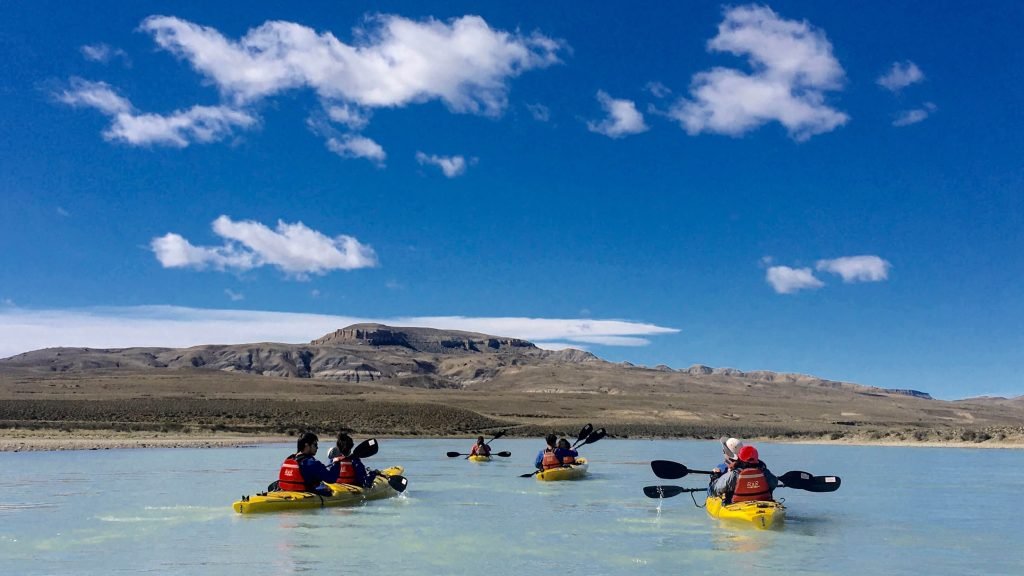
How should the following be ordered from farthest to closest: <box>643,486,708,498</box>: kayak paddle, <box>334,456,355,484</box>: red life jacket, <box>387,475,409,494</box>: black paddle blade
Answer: <box>387,475,409,494</box>: black paddle blade → <box>334,456,355,484</box>: red life jacket → <box>643,486,708,498</box>: kayak paddle

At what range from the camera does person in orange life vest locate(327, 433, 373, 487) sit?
73.0 feet

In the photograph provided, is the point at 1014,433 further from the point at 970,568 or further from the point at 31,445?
the point at 31,445

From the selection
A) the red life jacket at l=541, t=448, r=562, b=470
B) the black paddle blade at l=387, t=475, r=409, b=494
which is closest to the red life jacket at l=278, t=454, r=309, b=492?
the black paddle blade at l=387, t=475, r=409, b=494

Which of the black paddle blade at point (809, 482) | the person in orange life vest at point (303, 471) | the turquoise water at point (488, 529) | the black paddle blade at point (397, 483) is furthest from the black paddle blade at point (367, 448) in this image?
the black paddle blade at point (809, 482)

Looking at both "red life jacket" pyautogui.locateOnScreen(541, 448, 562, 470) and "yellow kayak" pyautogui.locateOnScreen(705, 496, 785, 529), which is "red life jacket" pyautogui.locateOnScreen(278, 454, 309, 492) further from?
"red life jacket" pyautogui.locateOnScreen(541, 448, 562, 470)

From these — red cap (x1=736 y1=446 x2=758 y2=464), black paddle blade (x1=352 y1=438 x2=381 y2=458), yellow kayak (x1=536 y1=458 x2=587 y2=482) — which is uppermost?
red cap (x1=736 y1=446 x2=758 y2=464)

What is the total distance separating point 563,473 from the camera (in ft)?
96.0

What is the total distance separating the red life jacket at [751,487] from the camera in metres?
18.4

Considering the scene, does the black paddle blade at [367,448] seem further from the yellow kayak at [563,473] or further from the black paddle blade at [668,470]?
the black paddle blade at [668,470]

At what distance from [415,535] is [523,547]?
95.7 inches

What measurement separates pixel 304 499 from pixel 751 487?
9758 millimetres

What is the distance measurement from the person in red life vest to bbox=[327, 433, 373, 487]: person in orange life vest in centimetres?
920

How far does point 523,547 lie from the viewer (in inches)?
623

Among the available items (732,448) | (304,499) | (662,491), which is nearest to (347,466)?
(304,499)
